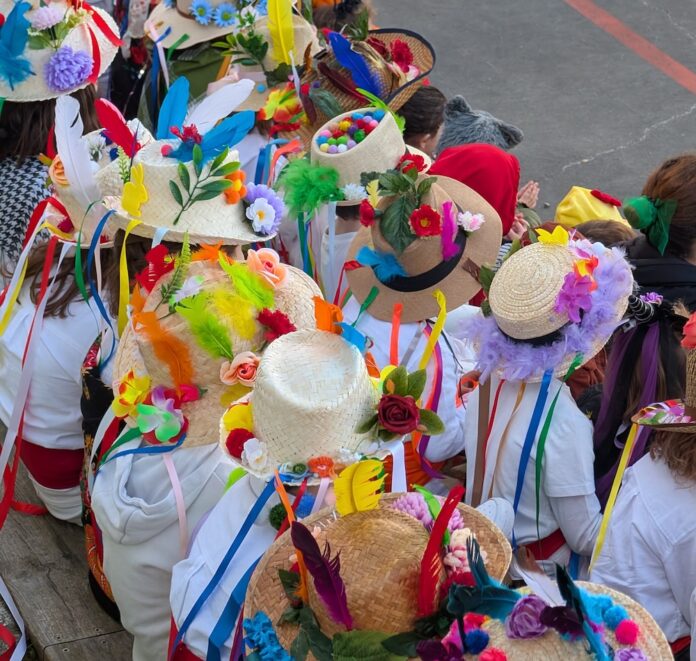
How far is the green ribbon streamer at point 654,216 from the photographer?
3.25m

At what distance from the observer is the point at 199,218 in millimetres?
3299

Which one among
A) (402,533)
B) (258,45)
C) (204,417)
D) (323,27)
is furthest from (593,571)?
(323,27)

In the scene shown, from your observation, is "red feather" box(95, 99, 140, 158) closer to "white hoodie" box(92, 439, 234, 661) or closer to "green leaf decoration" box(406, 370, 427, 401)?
"white hoodie" box(92, 439, 234, 661)

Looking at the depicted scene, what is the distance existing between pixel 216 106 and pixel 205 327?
1.04 metres

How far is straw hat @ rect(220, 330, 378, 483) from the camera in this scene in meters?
2.46

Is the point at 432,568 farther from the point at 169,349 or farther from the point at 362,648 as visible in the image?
the point at 169,349

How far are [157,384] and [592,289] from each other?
1227 mm

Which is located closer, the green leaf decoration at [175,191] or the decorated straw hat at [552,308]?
the decorated straw hat at [552,308]

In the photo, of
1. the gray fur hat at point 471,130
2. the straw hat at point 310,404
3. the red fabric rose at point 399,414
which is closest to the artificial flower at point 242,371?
the straw hat at point 310,404

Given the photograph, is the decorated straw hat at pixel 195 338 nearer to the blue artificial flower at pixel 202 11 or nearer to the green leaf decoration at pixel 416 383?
the green leaf decoration at pixel 416 383

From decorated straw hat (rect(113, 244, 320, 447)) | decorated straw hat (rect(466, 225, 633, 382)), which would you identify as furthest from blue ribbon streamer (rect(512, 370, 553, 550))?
decorated straw hat (rect(113, 244, 320, 447))

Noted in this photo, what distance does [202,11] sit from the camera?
210 inches

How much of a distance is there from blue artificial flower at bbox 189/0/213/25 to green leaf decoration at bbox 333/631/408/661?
4.01 meters

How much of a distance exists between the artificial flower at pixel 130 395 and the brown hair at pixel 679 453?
4.54 feet
